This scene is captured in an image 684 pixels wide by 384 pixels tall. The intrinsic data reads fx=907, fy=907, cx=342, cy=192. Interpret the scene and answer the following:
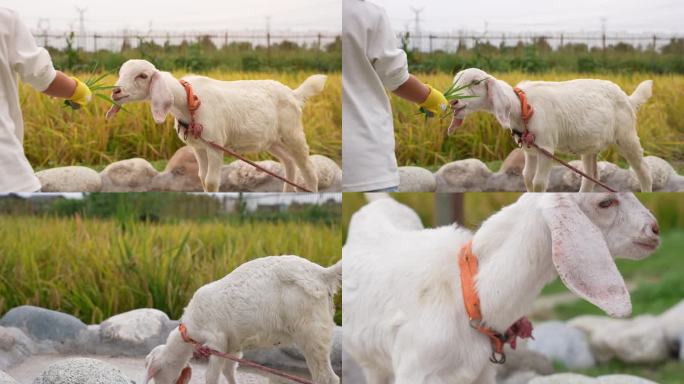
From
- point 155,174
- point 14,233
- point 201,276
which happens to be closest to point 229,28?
point 155,174

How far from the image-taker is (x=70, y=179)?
2.88 metres

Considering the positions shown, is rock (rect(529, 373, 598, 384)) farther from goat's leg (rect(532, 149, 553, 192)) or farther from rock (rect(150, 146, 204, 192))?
rock (rect(150, 146, 204, 192))

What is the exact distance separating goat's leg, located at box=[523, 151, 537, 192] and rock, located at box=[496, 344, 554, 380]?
819 mm

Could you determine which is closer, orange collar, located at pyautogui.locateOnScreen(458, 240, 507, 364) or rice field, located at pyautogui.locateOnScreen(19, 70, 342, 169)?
orange collar, located at pyautogui.locateOnScreen(458, 240, 507, 364)

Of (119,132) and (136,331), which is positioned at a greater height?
(119,132)

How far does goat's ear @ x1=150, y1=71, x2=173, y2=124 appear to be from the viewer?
272cm

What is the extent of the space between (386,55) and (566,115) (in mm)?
574

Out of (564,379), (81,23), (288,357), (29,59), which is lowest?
(564,379)

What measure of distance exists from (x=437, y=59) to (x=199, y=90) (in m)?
0.74

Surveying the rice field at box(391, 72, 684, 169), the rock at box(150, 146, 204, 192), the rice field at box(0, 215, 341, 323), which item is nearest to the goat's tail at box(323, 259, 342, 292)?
the rice field at box(0, 215, 341, 323)

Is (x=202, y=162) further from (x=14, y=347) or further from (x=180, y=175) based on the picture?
(x=14, y=347)

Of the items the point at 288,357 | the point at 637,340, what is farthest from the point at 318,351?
the point at 637,340

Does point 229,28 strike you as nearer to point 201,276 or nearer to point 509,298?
point 201,276

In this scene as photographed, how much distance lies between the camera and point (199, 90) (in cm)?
279
